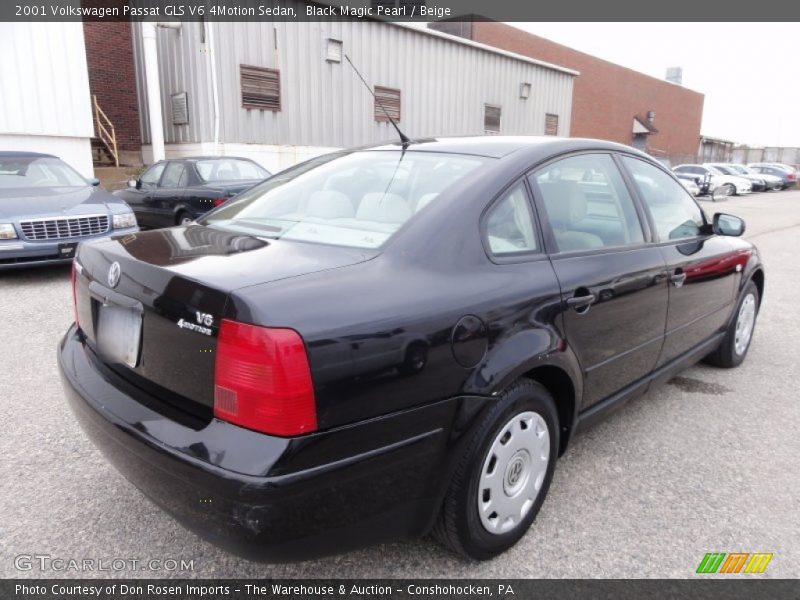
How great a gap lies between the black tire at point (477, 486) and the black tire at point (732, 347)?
8.02 feet

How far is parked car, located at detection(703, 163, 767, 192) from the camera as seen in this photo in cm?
3014

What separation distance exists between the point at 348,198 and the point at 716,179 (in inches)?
1128

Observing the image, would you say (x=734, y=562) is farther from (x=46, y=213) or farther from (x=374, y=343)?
(x=46, y=213)

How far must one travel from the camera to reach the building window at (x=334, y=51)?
52.4ft

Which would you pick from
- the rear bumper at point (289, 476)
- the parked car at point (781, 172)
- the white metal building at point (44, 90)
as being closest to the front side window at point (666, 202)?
the rear bumper at point (289, 476)

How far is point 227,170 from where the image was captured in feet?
30.5

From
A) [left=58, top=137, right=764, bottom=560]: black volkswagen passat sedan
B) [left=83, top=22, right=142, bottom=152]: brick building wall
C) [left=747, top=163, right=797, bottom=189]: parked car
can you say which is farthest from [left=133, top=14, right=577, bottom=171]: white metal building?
[left=747, top=163, right=797, bottom=189]: parked car

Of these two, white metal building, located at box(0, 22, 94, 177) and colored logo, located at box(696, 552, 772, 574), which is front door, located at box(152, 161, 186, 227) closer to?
white metal building, located at box(0, 22, 94, 177)

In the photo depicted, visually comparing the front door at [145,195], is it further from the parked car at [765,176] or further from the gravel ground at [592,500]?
the parked car at [765,176]

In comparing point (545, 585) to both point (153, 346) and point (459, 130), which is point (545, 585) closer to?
point (153, 346)

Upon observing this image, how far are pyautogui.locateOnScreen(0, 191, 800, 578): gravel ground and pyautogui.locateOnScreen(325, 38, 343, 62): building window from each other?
13781mm

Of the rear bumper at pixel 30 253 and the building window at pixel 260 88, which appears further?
the building window at pixel 260 88

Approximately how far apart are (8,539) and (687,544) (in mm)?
2612

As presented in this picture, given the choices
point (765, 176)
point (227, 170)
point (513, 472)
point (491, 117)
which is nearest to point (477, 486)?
point (513, 472)
